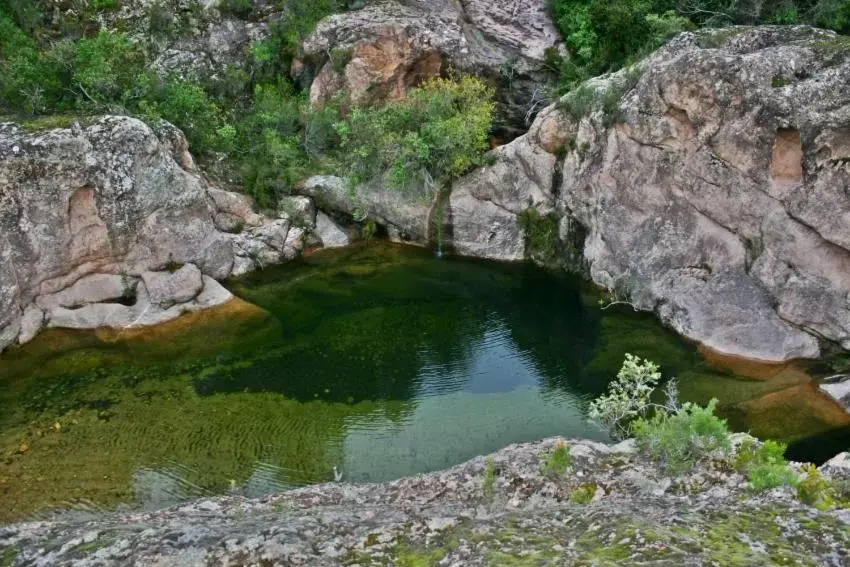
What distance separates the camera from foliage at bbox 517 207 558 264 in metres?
26.4

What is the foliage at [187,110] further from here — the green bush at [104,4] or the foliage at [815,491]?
the foliage at [815,491]

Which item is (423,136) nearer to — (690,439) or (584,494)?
(690,439)

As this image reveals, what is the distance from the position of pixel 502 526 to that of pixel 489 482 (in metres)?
3.18

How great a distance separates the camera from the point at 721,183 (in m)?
20.6

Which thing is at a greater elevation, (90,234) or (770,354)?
(90,234)

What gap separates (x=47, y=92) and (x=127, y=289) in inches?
315

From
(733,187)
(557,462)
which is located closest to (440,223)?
(733,187)

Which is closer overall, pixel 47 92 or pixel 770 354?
pixel 770 354

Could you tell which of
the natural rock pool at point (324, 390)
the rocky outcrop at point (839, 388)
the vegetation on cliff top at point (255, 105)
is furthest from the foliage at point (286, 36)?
the rocky outcrop at point (839, 388)

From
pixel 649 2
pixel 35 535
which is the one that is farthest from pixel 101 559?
pixel 649 2

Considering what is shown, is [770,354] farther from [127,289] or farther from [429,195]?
[127,289]

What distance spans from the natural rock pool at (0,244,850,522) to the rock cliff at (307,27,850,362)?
1.59m

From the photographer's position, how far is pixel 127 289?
892 inches

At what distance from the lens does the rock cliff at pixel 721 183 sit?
18469mm
